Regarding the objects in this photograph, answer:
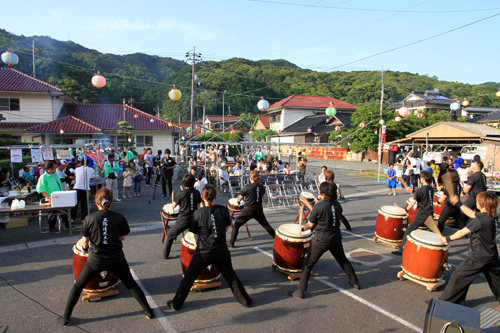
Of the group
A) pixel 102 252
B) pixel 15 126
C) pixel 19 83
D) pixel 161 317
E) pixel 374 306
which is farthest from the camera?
pixel 19 83

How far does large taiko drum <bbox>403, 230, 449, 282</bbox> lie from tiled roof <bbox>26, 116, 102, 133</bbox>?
22.1 metres

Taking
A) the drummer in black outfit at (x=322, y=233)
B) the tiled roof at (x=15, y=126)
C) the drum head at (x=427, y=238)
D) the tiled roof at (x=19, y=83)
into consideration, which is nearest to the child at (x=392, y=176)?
the drum head at (x=427, y=238)

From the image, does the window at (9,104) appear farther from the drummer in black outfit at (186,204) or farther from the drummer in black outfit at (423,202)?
the drummer in black outfit at (423,202)

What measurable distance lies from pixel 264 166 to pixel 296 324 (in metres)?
11.1

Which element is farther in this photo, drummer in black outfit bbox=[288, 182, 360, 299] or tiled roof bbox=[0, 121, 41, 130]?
tiled roof bbox=[0, 121, 41, 130]

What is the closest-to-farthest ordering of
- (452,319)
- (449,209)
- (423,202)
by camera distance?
1. (452,319)
2. (423,202)
3. (449,209)

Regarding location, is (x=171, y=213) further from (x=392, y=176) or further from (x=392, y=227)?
(x=392, y=176)

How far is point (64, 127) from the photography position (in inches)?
813

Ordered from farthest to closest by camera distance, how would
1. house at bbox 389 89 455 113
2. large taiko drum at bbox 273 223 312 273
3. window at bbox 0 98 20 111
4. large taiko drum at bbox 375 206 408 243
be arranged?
1. house at bbox 389 89 455 113
2. window at bbox 0 98 20 111
3. large taiko drum at bbox 375 206 408 243
4. large taiko drum at bbox 273 223 312 273

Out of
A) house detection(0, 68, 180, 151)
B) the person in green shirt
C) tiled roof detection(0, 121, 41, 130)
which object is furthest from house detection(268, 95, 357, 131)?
the person in green shirt

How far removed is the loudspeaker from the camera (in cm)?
254

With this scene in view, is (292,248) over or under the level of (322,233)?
under

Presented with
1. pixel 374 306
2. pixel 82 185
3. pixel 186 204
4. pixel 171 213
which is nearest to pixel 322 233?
pixel 374 306

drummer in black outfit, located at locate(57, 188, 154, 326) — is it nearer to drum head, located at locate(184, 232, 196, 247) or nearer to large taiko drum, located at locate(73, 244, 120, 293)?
large taiko drum, located at locate(73, 244, 120, 293)
